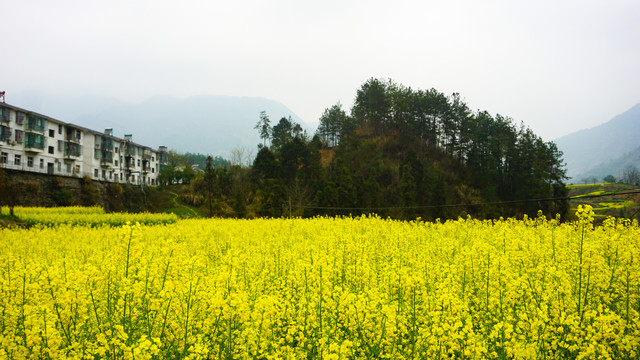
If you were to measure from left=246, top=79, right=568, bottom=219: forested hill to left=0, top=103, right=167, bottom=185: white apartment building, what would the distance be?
94.0 ft

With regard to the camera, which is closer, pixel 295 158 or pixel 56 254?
pixel 56 254

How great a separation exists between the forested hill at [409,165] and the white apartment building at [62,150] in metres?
28.6

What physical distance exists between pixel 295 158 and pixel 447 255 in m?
42.0

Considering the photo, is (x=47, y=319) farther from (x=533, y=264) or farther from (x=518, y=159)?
(x=518, y=159)

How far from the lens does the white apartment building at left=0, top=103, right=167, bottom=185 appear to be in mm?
44625

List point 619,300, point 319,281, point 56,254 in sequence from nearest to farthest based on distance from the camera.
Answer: point 319,281
point 619,300
point 56,254

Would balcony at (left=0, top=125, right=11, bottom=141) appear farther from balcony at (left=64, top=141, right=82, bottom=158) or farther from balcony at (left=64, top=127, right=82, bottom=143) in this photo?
balcony at (left=64, top=127, right=82, bottom=143)

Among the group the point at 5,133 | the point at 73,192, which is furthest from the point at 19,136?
the point at 73,192

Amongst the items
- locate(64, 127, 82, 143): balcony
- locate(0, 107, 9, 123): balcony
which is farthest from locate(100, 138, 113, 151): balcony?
locate(0, 107, 9, 123): balcony

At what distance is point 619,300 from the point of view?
537 centimetres

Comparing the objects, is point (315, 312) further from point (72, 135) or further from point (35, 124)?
point (72, 135)

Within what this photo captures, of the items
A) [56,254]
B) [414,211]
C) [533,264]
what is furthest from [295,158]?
[533,264]

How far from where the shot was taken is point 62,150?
52.9m

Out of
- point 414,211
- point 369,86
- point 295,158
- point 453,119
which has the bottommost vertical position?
point 414,211
